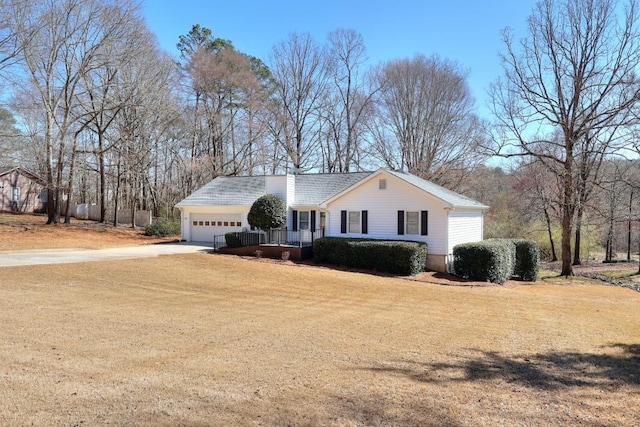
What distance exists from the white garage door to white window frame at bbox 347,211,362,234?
24.8ft

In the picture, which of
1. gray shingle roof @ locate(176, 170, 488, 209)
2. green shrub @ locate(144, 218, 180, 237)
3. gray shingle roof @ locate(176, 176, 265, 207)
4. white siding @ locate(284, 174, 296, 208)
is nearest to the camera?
white siding @ locate(284, 174, 296, 208)

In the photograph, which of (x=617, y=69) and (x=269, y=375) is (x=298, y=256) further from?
(x=617, y=69)

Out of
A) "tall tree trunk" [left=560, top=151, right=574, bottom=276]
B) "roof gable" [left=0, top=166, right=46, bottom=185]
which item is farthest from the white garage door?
"roof gable" [left=0, top=166, right=46, bottom=185]

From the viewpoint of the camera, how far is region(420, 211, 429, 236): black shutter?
21.1 metres

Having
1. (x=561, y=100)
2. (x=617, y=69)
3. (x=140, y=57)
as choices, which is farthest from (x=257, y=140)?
(x=617, y=69)

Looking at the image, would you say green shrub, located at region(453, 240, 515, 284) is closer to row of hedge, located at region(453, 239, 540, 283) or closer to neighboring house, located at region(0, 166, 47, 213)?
row of hedge, located at region(453, 239, 540, 283)

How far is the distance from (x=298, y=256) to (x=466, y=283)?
326 inches

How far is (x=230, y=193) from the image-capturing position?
1149 inches

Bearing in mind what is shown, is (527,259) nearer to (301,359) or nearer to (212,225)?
(212,225)

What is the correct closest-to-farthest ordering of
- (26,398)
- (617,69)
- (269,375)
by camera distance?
1. (26,398)
2. (269,375)
3. (617,69)

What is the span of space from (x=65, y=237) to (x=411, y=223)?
831 inches

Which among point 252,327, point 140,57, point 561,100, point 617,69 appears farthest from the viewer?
point 140,57

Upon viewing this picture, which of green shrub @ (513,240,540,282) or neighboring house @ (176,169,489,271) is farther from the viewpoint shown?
green shrub @ (513,240,540,282)

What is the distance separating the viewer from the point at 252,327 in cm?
817
